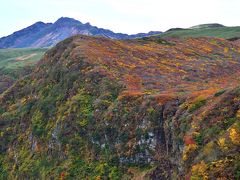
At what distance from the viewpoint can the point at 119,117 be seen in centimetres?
4491

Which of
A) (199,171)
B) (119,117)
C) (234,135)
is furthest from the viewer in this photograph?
(119,117)

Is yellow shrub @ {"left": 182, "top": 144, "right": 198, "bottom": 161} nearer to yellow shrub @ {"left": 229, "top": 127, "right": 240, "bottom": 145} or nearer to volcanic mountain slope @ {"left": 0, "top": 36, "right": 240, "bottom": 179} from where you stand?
volcanic mountain slope @ {"left": 0, "top": 36, "right": 240, "bottom": 179}

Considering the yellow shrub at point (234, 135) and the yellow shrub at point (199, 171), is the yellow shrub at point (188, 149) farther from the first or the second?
the yellow shrub at point (234, 135)

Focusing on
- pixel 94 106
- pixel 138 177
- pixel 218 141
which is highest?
pixel 218 141

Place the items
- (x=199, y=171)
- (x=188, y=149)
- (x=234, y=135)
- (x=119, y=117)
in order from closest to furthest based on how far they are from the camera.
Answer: (x=199, y=171)
(x=234, y=135)
(x=188, y=149)
(x=119, y=117)

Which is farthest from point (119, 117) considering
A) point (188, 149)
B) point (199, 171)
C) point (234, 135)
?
point (234, 135)

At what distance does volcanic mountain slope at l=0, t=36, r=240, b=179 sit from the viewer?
31469mm

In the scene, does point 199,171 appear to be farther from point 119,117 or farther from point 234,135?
point 119,117

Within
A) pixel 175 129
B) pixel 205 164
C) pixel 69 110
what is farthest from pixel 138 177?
pixel 69 110

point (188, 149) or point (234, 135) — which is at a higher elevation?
point (234, 135)

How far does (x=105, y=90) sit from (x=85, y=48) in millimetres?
17464

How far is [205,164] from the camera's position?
90.3 feet

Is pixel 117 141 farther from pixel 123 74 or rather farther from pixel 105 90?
pixel 123 74

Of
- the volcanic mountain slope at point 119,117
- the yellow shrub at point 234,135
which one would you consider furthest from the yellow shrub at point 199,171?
the yellow shrub at point 234,135
